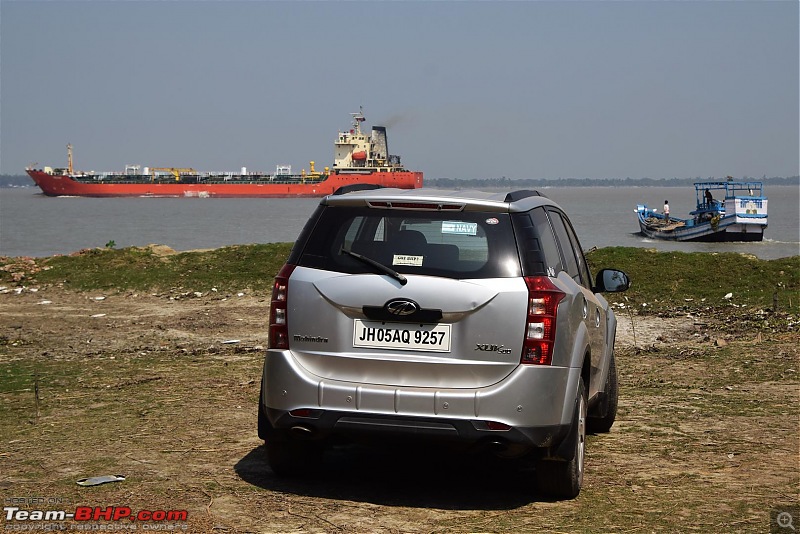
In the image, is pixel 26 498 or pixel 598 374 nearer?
pixel 26 498

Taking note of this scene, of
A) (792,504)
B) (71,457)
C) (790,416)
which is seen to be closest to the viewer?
(792,504)

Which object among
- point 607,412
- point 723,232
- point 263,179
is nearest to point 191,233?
point 723,232

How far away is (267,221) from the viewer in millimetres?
74250

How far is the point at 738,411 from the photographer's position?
8055 mm

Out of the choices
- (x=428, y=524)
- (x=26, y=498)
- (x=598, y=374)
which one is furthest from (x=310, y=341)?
(x=598, y=374)

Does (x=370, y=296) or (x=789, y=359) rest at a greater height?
(x=370, y=296)

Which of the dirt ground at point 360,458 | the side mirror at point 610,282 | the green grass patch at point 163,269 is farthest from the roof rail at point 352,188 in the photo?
the green grass patch at point 163,269

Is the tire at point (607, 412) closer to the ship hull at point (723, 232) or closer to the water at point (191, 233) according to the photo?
the water at point (191, 233)

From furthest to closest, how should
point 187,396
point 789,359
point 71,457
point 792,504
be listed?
1. point 789,359
2. point 187,396
3. point 71,457
4. point 792,504

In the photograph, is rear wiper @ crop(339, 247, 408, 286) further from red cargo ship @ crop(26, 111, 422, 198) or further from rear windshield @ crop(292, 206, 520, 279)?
red cargo ship @ crop(26, 111, 422, 198)

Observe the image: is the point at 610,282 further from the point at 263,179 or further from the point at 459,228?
the point at 263,179

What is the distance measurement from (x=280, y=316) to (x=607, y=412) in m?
2.91

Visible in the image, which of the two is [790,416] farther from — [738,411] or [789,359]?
[789,359]

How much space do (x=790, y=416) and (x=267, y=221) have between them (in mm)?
67730
